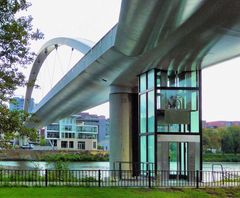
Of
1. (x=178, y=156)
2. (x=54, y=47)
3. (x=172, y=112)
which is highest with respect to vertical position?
(x=54, y=47)

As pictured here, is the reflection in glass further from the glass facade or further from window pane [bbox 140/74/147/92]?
window pane [bbox 140/74/147/92]

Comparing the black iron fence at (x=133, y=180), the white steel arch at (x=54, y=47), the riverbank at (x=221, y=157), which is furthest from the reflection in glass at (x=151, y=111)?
the riverbank at (x=221, y=157)

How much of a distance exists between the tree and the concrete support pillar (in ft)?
51.3

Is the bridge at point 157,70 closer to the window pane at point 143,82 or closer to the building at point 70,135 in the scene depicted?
the window pane at point 143,82

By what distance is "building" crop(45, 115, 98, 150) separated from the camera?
115m

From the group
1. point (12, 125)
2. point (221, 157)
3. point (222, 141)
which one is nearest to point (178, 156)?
point (12, 125)

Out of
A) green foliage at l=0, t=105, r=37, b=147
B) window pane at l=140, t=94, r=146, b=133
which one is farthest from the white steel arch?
window pane at l=140, t=94, r=146, b=133

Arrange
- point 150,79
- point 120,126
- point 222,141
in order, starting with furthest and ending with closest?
point 222,141 → point 120,126 → point 150,79

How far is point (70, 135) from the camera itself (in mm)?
116875

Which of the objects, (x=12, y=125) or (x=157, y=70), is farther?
(x=157, y=70)

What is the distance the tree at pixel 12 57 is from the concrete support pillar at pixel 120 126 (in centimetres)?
1565

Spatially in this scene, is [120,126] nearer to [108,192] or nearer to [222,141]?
[108,192]

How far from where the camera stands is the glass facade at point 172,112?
19.2 meters

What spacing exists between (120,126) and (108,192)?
395 inches
